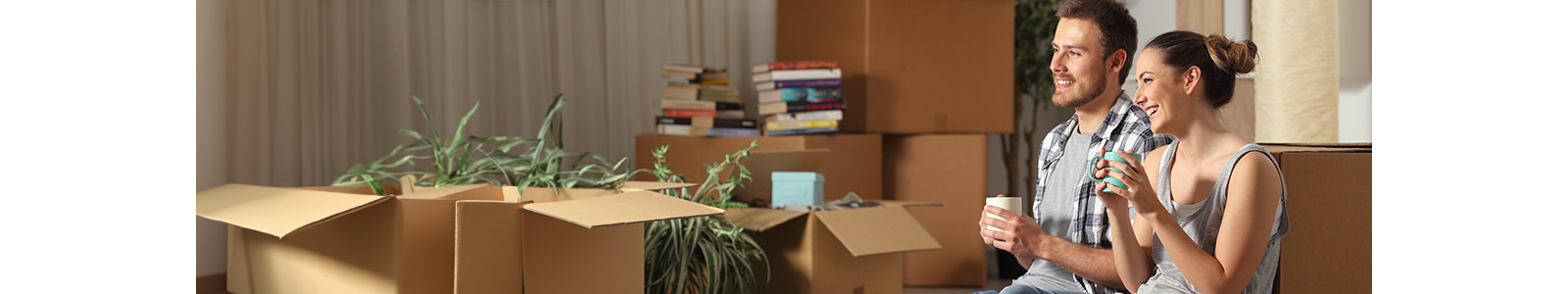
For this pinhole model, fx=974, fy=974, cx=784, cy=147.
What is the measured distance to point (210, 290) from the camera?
3.10 metres

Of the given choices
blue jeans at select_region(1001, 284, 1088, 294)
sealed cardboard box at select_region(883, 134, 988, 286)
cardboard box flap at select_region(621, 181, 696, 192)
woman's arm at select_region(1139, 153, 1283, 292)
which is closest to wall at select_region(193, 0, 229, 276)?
cardboard box flap at select_region(621, 181, 696, 192)

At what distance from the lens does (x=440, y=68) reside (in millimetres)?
3506

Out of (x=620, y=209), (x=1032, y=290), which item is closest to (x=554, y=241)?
(x=620, y=209)

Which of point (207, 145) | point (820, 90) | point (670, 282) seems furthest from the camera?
point (820, 90)

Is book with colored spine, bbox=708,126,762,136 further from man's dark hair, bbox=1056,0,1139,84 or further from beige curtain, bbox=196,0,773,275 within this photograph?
man's dark hair, bbox=1056,0,1139,84

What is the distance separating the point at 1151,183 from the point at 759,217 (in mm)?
1331

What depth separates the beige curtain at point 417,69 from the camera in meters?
3.05

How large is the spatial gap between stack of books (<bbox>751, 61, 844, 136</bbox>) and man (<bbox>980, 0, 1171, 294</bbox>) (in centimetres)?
195

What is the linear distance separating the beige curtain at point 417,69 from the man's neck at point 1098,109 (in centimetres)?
249

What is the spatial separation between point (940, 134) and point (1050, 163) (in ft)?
6.86

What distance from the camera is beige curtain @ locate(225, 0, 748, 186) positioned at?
10.3 ft

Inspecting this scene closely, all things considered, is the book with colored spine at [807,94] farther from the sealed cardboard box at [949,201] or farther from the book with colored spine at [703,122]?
the sealed cardboard box at [949,201]
